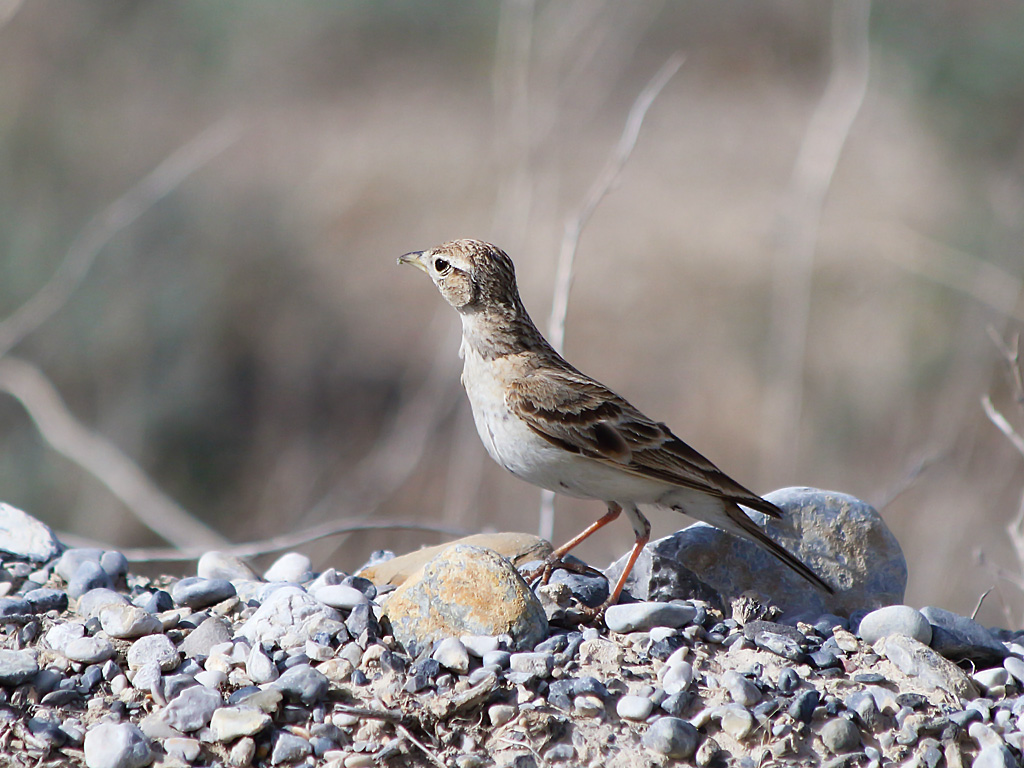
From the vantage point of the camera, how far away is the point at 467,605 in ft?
10.7

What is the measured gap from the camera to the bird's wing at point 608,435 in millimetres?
4059

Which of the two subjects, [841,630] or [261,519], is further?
[261,519]

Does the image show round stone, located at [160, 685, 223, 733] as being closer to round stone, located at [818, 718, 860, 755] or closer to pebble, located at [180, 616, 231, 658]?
pebble, located at [180, 616, 231, 658]

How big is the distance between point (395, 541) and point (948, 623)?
8.86m

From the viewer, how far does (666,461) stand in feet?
13.4

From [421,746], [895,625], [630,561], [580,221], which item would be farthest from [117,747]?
[580,221]

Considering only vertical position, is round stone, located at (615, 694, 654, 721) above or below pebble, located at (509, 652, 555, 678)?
below

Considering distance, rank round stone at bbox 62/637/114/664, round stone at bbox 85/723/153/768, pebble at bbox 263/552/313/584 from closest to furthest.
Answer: round stone at bbox 85/723/153/768 → round stone at bbox 62/637/114/664 → pebble at bbox 263/552/313/584

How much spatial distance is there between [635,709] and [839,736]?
1.85 ft

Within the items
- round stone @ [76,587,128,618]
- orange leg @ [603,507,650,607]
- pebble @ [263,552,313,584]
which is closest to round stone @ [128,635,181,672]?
round stone @ [76,587,128,618]

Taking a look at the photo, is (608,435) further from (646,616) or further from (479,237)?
(479,237)

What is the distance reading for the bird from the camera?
3.97 meters

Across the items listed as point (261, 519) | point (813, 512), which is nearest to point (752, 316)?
point (261, 519)

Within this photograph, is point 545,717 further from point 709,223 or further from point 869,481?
point 709,223
